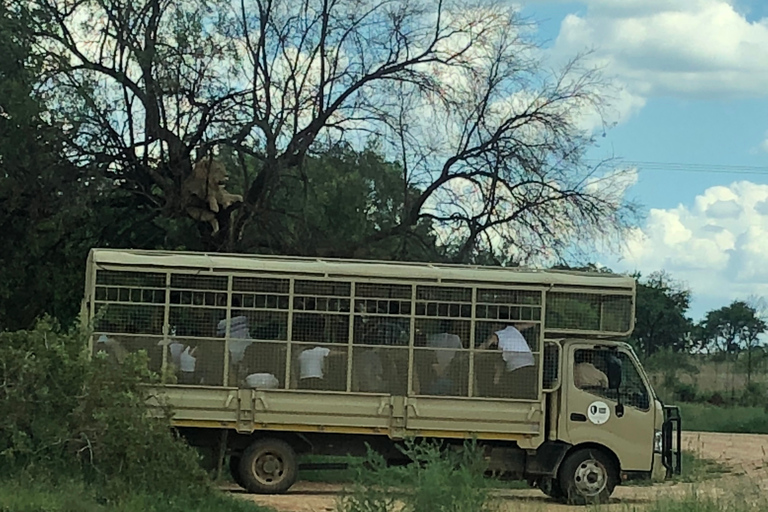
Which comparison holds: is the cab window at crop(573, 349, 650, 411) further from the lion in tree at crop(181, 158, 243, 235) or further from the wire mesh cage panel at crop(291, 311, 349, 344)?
the lion in tree at crop(181, 158, 243, 235)

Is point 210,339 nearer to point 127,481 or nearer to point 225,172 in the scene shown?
point 127,481

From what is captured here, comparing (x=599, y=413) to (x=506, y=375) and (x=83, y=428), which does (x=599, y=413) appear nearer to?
(x=506, y=375)

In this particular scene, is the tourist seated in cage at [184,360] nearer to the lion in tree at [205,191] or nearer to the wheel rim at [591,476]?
the lion in tree at [205,191]

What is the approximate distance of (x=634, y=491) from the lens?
55.1 feet

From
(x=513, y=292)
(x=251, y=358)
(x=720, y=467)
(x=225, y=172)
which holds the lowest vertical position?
(x=720, y=467)

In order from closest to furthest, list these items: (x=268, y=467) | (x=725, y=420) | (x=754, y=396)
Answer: (x=268, y=467) → (x=725, y=420) → (x=754, y=396)

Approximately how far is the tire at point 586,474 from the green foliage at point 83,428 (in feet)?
16.3

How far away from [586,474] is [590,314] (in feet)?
6.46

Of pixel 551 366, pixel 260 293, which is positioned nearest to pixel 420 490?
pixel 260 293

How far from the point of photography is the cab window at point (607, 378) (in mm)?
15391

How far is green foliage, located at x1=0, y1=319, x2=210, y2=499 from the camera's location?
12023mm

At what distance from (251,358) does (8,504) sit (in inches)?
178

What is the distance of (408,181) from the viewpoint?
65.3 feet

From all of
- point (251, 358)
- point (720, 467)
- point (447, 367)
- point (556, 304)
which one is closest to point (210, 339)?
point (251, 358)
